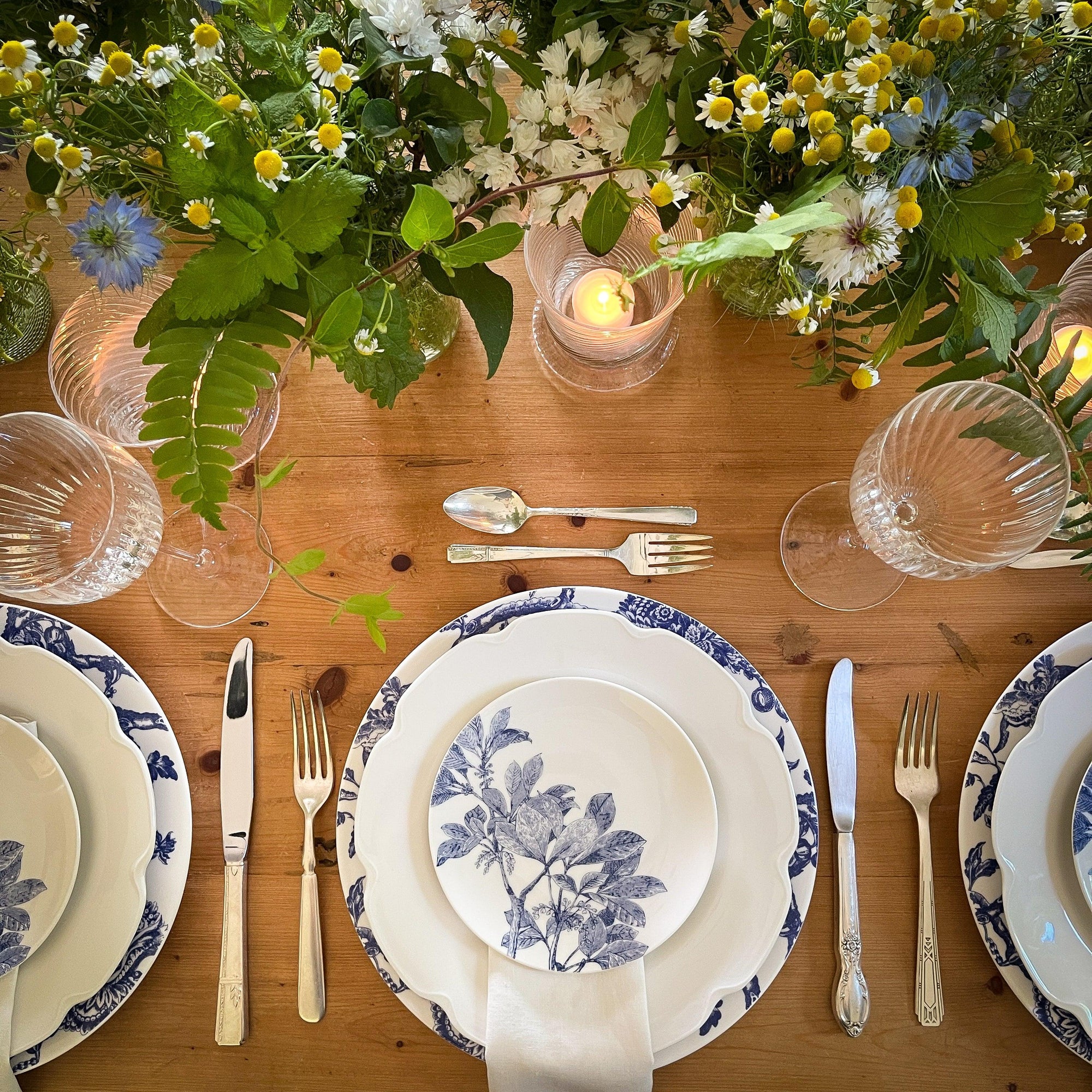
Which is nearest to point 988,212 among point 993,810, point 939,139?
point 939,139

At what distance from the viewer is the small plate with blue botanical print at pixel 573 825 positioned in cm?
71

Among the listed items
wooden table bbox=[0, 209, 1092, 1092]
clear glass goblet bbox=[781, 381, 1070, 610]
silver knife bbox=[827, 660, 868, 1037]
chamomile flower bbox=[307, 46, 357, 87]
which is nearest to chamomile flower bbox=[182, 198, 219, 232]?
chamomile flower bbox=[307, 46, 357, 87]

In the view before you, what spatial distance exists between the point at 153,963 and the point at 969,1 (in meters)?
1.04

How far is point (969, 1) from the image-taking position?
1.62 feet

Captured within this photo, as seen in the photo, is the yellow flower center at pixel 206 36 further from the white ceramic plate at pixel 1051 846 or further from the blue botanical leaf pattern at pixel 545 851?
the white ceramic plate at pixel 1051 846

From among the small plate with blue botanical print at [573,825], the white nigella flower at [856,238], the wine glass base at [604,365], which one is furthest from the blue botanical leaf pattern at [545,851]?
the white nigella flower at [856,238]

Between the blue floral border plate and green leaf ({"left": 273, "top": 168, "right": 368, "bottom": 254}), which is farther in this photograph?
the blue floral border plate

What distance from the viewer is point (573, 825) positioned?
74 cm

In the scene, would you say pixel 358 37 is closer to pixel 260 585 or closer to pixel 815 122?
pixel 815 122

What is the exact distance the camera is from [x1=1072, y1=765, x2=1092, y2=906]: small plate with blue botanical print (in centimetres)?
71

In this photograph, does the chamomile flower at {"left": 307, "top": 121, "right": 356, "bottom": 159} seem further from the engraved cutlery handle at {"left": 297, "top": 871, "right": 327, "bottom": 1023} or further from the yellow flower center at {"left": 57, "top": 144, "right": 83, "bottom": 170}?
the engraved cutlery handle at {"left": 297, "top": 871, "right": 327, "bottom": 1023}

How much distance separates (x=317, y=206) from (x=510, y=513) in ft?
1.29

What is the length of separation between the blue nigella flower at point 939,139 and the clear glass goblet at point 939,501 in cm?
22

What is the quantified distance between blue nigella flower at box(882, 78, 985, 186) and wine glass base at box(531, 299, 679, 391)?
1.22 ft
